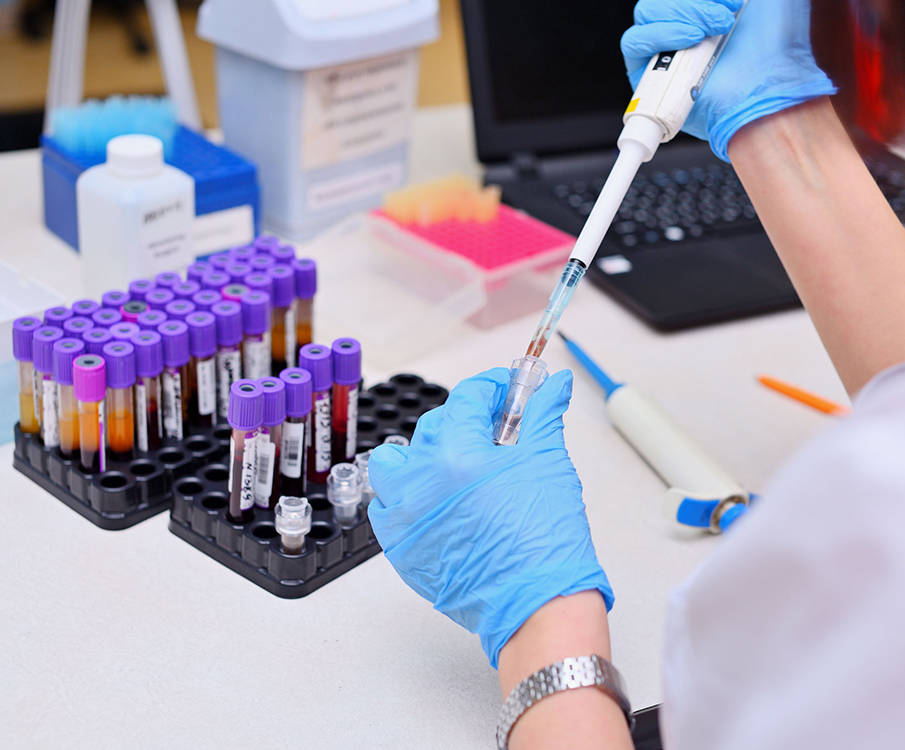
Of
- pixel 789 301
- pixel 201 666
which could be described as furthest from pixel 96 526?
pixel 789 301

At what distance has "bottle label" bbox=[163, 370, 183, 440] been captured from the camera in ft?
2.70

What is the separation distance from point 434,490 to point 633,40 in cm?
39

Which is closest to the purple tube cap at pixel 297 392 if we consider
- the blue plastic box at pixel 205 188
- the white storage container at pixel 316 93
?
the blue plastic box at pixel 205 188

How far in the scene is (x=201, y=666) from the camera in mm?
657

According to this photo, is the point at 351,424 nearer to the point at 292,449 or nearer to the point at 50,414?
the point at 292,449

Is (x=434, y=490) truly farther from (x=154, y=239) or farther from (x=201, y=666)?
(x=154, y=239)

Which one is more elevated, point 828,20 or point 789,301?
point 828,20

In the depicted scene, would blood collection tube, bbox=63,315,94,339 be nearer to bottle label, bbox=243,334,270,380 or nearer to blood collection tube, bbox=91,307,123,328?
blood collection tube, bbox=91,307,123,328

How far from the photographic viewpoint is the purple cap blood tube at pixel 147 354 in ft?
2.57

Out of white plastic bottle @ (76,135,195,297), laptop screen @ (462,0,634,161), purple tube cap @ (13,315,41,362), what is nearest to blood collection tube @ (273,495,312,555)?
purple tube cap @ (13,315,41,362)

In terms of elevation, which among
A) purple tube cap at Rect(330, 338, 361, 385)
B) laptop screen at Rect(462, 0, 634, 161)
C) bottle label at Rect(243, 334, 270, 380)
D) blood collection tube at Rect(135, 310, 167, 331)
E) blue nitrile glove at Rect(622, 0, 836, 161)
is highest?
blue nitrile glove at Rect(622, 0, 836, 161)

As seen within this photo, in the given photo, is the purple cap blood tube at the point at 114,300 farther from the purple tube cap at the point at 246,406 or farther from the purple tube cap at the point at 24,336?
the purple tube cap at the point at 246,406

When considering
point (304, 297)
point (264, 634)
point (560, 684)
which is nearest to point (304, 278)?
point (304, 297)

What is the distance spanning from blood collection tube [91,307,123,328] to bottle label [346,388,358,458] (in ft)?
0.64
